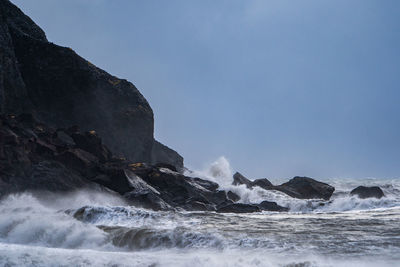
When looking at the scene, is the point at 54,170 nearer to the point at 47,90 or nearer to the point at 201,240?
the point at 201,240

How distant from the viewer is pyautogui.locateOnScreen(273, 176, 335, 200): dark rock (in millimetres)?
28136

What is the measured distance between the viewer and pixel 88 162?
18156 millimetres

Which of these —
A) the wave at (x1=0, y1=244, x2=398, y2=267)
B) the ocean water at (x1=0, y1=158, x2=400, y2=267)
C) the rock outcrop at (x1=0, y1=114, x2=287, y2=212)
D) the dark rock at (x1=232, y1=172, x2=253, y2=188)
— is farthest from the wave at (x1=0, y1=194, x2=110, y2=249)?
the dark rock at (x1=232, y1=172, x2=253, y2=188)

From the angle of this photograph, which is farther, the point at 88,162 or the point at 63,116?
the point at 63,116

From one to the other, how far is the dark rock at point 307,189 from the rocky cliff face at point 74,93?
1404 cm

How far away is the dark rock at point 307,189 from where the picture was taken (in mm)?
28136

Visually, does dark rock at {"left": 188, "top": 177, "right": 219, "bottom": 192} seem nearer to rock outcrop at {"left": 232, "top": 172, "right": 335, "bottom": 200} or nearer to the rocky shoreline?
the rocky shoreline

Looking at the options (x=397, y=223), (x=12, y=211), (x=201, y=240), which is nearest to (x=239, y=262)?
(x=201, y=240)

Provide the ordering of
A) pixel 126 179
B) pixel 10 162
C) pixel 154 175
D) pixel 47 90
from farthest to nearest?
1. pixel 47 90
2. pixel 154 175
3. pixel 126 179
4. pixel 10 162

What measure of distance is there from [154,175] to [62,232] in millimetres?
11594

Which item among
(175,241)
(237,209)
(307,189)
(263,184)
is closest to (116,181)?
(237,209)

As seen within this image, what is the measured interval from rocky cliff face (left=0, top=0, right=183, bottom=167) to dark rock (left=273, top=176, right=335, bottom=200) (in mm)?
14040

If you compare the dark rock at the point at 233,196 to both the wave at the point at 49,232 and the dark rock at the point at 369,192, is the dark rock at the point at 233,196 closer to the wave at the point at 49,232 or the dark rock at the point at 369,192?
the dark rock at the point at 369,192

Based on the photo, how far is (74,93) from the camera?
32906 millimetres
